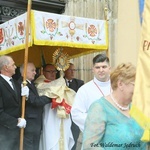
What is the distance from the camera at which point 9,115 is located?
13.8 feet

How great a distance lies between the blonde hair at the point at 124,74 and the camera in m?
2.31

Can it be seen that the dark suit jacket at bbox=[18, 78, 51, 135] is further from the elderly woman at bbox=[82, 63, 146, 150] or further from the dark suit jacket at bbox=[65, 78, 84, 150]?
the elderly woman at bbox=[82, 63, 146, 150]

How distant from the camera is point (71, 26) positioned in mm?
4582

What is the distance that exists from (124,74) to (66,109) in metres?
2.43

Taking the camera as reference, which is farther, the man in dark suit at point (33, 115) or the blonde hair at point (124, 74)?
the man in dark suit at point (33, 115)

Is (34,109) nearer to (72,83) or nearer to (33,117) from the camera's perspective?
(33,117)

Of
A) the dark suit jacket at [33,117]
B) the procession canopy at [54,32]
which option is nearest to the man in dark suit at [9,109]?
the dark suit jacket at [33,117]

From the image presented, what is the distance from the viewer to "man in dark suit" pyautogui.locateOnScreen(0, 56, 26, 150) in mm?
4156

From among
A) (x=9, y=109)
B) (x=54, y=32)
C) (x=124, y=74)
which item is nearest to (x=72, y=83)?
(x=54, y=32)

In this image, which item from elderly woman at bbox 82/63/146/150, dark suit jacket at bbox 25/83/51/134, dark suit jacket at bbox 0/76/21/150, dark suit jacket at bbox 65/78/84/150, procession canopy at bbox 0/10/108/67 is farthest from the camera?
dark suit jacket at bbox 65/78/84/150

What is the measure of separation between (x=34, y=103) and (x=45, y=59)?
4.37ft

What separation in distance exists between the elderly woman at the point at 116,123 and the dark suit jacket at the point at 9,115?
204 cm

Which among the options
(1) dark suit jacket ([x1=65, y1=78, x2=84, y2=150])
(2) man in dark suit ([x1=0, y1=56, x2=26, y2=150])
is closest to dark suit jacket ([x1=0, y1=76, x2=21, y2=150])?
(2) man in dark suit ([x1=0, y1=56, x2=26, y2=150])

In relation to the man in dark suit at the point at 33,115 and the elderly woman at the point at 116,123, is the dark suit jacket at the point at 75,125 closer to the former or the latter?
the man in dark suit at the point at 33,115
